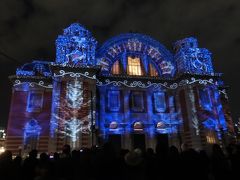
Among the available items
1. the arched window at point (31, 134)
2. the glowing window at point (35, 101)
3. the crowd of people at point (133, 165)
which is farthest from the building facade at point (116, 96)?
the crowd of people at point (133, 165)

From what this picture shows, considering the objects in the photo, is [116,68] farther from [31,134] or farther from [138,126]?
[31,134]

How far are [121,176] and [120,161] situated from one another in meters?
0.41

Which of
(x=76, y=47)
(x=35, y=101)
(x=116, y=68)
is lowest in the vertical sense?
(x=35, y=101)

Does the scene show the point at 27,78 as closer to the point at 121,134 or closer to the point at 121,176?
the point at 121,134

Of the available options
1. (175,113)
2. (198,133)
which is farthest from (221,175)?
(175,113)

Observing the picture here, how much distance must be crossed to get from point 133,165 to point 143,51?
27.2 m

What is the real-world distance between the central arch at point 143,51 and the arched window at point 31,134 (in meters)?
12.3

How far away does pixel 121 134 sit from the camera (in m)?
27.6

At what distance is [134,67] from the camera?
3122 cm

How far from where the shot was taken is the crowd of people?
19.4 feet

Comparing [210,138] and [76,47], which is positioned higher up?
[76,47]

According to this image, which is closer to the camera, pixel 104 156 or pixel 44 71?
pixel 104 156

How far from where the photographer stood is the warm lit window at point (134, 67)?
30.9 meters

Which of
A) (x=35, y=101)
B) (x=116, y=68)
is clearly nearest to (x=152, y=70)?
(x=116, y=68)
